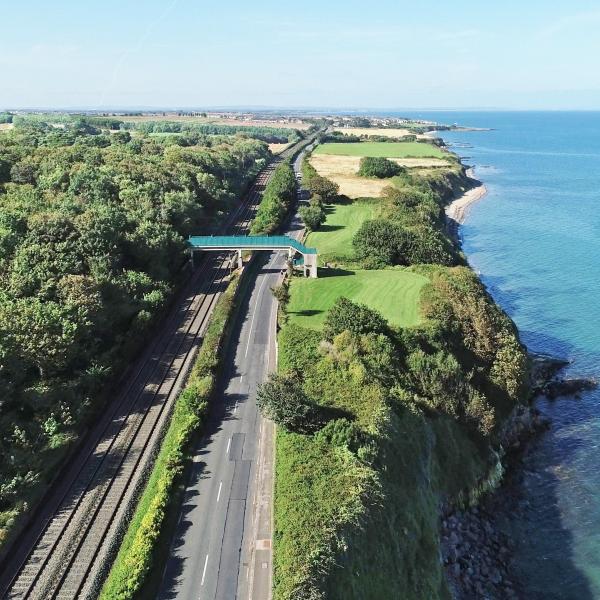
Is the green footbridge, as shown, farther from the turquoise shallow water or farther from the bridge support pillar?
the turquoise shallow water

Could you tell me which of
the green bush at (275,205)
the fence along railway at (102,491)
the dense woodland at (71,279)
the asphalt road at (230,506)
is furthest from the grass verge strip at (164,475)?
the green bush at (275,205)

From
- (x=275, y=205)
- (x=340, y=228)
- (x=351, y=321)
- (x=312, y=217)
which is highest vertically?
(x=275, y=205)

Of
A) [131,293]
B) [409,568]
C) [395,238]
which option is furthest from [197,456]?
[395,238]

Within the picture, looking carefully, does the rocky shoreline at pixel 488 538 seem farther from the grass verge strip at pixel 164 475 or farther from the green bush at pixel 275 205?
the green bush at pixel 275 205

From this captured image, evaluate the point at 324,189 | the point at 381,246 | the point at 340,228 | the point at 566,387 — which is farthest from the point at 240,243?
the point at 566,387

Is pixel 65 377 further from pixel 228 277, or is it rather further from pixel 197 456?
pixel 228 277

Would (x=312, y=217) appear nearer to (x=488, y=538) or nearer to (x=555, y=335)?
(x=555, y=335)
